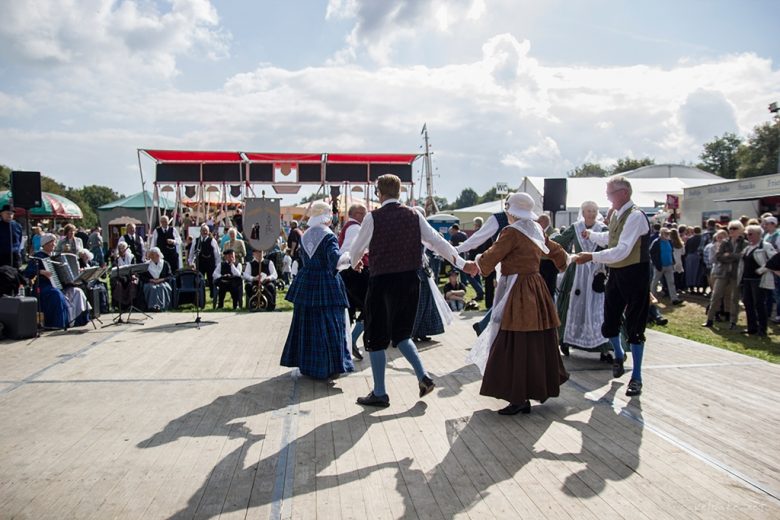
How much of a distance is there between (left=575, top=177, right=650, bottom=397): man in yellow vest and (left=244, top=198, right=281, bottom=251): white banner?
571 centimetres

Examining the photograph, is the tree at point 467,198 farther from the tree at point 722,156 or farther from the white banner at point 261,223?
the white banner at point 261,223

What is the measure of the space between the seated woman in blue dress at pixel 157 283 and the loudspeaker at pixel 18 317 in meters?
3.43

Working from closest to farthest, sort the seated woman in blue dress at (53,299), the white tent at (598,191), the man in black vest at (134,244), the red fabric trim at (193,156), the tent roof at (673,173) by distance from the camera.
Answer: the seated woman in blue dress at (53,299) → the man in black vest at (134,244) → the red fabric trim at (193,156) → the white tent at (598,191) → the tent roof at (673,173)

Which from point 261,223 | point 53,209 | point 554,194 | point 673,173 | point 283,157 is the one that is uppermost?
point 673,173

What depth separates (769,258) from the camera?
8508mm

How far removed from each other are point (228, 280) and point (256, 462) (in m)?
8.50

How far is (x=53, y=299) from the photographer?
8328 mm

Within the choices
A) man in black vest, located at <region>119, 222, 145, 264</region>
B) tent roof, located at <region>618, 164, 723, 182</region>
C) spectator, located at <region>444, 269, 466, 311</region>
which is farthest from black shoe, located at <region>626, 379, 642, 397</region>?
tent roof, located at <region>618, 164, 723, 182</region>

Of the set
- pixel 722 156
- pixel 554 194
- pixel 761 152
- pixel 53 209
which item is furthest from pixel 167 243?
pixel 722 156

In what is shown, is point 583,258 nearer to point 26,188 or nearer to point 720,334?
point 720,334

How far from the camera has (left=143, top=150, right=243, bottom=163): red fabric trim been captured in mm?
15883

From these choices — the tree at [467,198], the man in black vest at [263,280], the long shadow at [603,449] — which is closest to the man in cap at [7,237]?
the man in black vest at [263,280]

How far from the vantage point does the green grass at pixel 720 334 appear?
787 centimetres

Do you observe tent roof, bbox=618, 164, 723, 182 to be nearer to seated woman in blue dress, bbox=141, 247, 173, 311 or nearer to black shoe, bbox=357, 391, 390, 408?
seated woman in blue dress, bbox=141, 247, 173, 311
